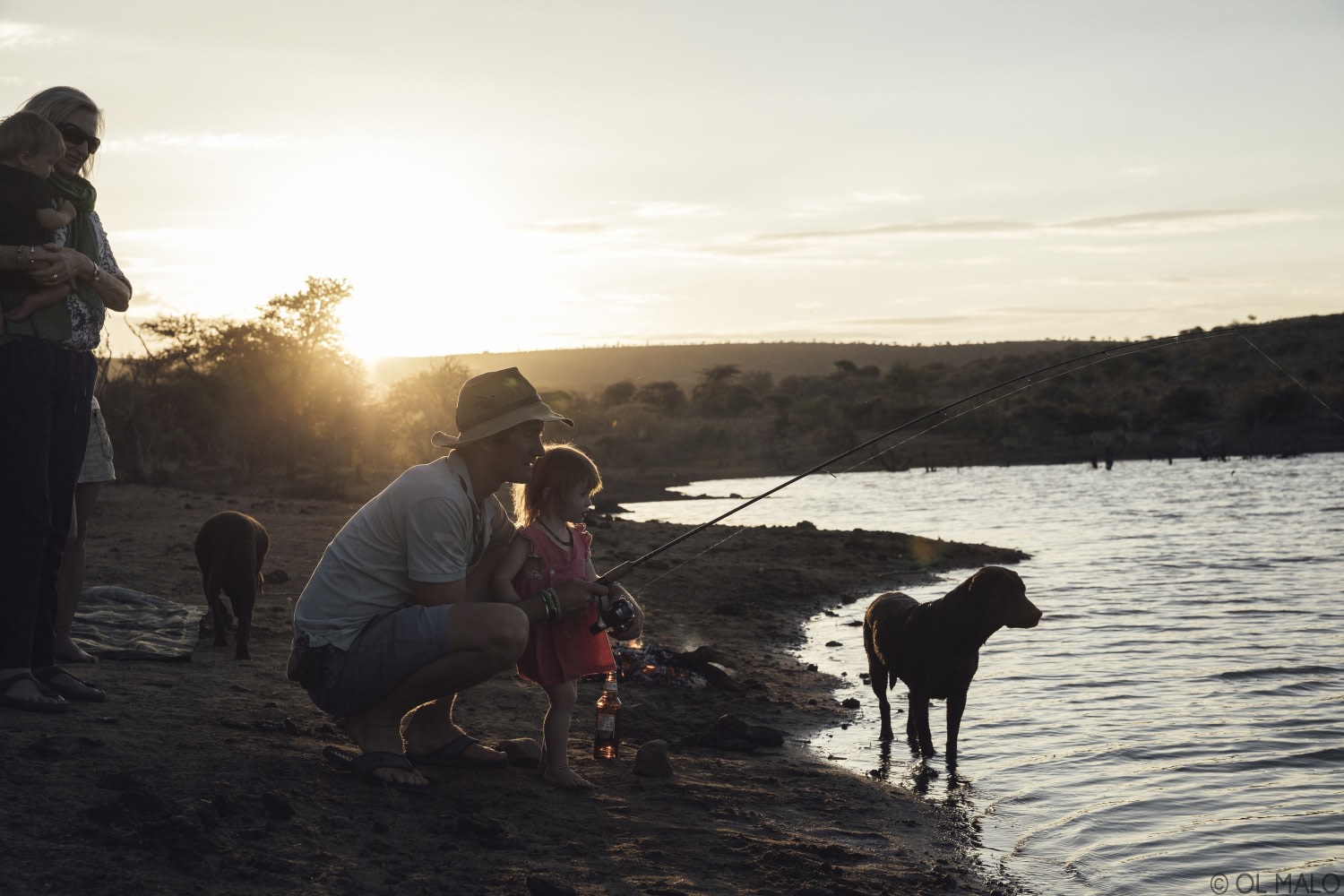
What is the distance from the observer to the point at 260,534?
809 cm

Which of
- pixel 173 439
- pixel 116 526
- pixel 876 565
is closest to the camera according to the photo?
pixel 116 526

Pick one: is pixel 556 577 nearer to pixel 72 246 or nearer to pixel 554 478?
pixel 554 478

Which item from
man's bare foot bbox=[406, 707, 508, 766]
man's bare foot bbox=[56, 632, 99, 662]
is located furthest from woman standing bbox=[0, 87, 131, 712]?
man's bare foot bbox=[406, 707, 508, 766]

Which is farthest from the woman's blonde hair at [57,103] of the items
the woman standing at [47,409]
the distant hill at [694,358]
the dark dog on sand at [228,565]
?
the distant hill at [694,358]

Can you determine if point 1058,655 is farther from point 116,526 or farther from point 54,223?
point 116,526

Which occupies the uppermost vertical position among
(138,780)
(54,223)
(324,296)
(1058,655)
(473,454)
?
(324,296)

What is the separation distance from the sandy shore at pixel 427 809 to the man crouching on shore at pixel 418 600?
29 cm

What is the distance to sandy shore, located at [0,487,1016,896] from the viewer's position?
3.62 metres

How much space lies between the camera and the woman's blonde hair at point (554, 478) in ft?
16.4

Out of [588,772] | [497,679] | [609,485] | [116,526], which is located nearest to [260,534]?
[497,679]

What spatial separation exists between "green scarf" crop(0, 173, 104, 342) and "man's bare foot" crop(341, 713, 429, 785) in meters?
2.00

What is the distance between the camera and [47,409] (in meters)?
4.74

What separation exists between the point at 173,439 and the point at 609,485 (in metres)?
11.4

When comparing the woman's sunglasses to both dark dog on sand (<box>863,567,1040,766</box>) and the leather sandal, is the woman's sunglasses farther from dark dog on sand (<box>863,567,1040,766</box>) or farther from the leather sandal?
dark dog on sand (<box>863,567,1040,766</box>)
